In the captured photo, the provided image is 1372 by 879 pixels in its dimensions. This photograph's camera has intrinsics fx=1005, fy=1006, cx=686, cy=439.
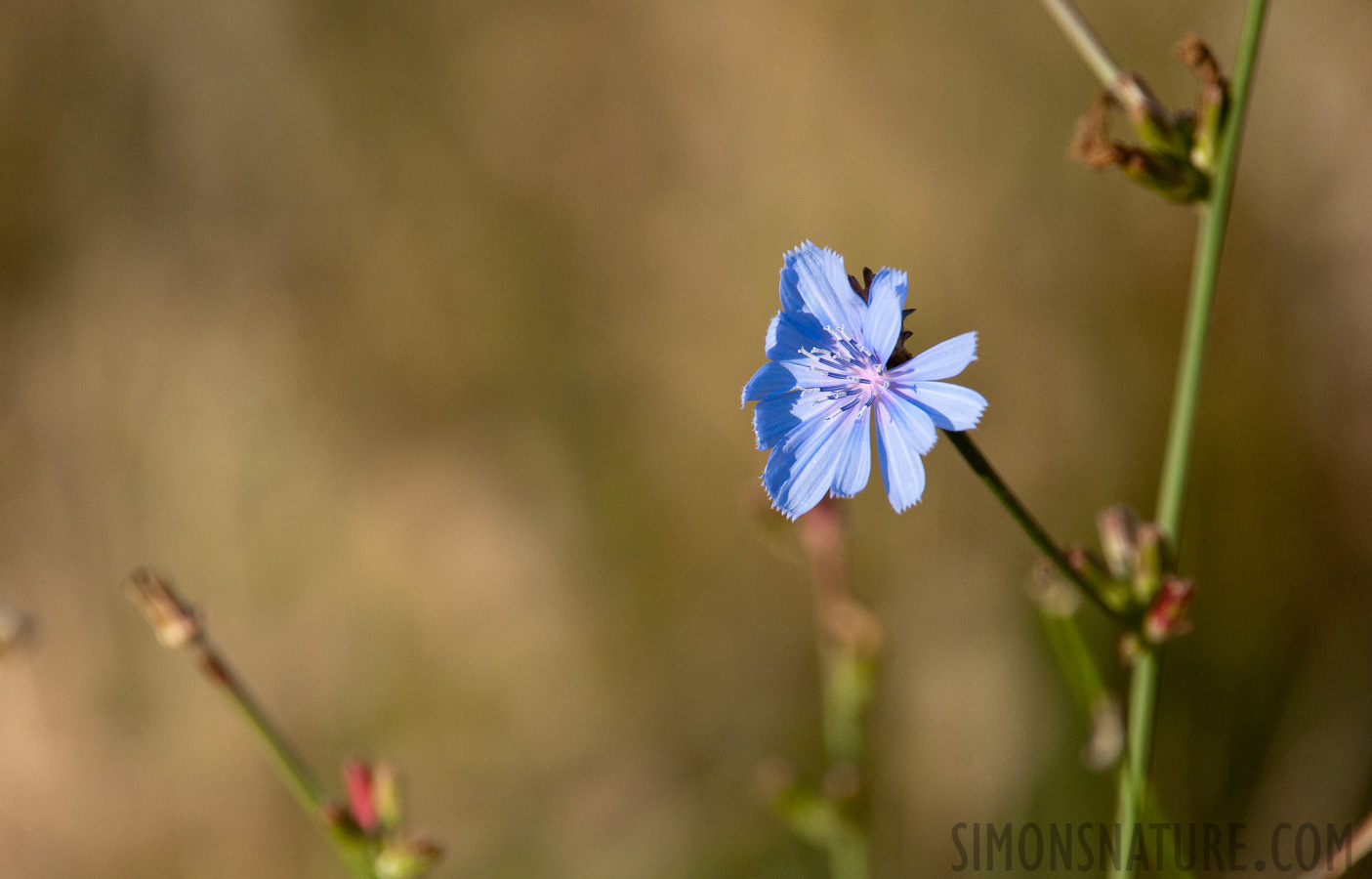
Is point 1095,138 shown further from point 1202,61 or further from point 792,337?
point 792,337

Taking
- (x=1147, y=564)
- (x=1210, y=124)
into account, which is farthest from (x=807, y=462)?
(x=1210, y=124)

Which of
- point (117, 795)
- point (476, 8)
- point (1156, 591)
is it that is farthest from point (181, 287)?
point (1156, 591)

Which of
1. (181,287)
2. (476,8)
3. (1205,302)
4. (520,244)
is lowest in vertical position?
(1205,302)

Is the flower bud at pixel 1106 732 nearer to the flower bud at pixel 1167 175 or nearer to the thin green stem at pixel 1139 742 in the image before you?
the thin green stem at pixel 1139 742

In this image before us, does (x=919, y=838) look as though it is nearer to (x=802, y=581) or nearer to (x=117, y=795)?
(x=802, y=581)

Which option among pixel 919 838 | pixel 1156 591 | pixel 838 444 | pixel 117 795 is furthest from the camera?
pixel 117 795

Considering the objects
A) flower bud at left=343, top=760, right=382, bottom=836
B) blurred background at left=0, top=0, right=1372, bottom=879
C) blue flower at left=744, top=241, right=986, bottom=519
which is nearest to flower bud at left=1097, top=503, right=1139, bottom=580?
blue flower at left=744, top=241, right=986, bottom=519

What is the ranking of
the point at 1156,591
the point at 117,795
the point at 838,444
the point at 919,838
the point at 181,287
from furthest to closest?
the point at 181,287, the point at 117,795, the point at 919,838, the point at 1156,591, the point at 838,444
